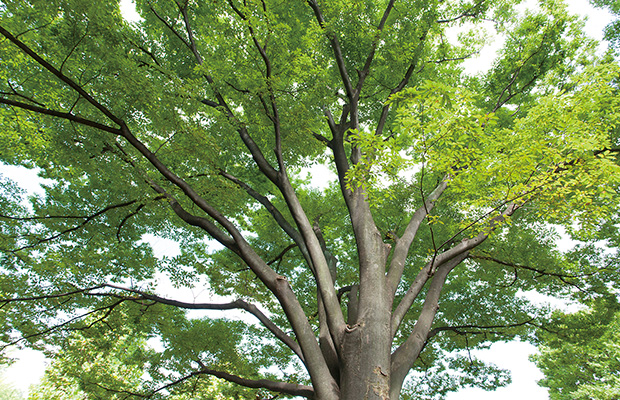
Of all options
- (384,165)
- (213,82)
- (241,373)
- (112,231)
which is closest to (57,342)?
(112,231)

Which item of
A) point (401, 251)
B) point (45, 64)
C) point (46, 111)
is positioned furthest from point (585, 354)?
point (45, 64)

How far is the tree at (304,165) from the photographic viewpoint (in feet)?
10.5

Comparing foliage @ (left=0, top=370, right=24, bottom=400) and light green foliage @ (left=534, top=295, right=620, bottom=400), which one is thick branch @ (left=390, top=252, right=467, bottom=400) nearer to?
light green foliage @ (left=534, top=295, right=620, bottom=400)

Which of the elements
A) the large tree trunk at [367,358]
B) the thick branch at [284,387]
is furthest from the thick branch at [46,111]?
the large tree trunk at [367,358]

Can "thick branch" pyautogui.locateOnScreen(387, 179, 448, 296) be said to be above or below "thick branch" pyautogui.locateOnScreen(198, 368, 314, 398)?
above

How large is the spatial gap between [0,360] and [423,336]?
6508 millimetres

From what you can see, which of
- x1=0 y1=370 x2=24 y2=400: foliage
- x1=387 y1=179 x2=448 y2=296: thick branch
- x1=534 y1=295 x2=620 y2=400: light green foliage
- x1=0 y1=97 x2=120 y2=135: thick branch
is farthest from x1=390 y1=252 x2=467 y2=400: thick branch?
x1=0 y1=370 x2=24 y2=400: foliage

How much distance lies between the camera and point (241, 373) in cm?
586

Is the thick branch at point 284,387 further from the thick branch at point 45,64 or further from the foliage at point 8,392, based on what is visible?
the foliage at point 8,392

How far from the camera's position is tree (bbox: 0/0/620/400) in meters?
3.19

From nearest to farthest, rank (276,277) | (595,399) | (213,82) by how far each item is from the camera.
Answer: (276,277)
(213,82)
(595,399)

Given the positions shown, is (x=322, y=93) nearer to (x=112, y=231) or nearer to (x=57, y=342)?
(x=112, y=231)

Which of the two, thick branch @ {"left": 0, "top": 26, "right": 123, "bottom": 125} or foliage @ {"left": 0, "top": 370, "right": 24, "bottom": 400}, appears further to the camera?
foliage @ {"left": 0, "top": 370, "right": 24, "bottom": 400}

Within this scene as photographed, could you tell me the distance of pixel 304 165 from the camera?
6234mm
